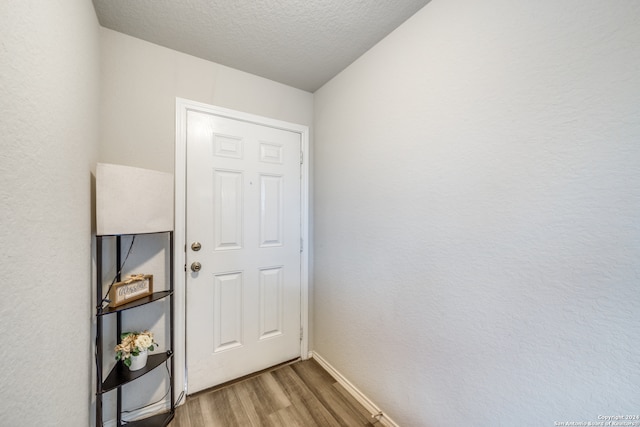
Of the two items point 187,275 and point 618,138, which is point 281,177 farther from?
point 618,138

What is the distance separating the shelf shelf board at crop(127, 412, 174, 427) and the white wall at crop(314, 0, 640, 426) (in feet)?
4.02

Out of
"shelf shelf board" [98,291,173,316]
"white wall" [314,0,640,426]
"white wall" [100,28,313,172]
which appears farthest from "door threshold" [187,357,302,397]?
"white wall" [100,28,313,172]

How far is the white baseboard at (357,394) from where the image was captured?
1386 millimetres

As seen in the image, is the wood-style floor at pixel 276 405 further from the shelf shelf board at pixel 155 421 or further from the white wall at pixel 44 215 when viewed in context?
the white wall at pixel 44 215

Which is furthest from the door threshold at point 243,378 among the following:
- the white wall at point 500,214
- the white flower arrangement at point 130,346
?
the white wall at point 500,214

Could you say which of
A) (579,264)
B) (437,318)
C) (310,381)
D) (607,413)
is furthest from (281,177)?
(607,413)

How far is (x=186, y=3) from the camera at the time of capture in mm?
1204

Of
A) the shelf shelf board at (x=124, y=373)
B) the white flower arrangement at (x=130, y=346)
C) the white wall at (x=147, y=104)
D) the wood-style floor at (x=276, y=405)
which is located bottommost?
the wood-style floor at (x=276, y=405)

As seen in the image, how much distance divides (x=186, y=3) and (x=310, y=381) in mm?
2512

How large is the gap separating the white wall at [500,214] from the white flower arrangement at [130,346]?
129 centimetres

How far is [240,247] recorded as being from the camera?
5.81 feet

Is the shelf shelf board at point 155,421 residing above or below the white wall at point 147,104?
below

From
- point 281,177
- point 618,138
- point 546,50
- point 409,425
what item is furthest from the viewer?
point 281,177

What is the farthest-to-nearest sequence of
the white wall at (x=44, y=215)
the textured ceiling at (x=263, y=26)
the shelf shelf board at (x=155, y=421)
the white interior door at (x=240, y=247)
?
the white interior door at (x=240, y=247), the shelf shelf board at (x=155, y=421), the textured ceiling at (x=263, y=26), the white wall at (x=44, y=215)
